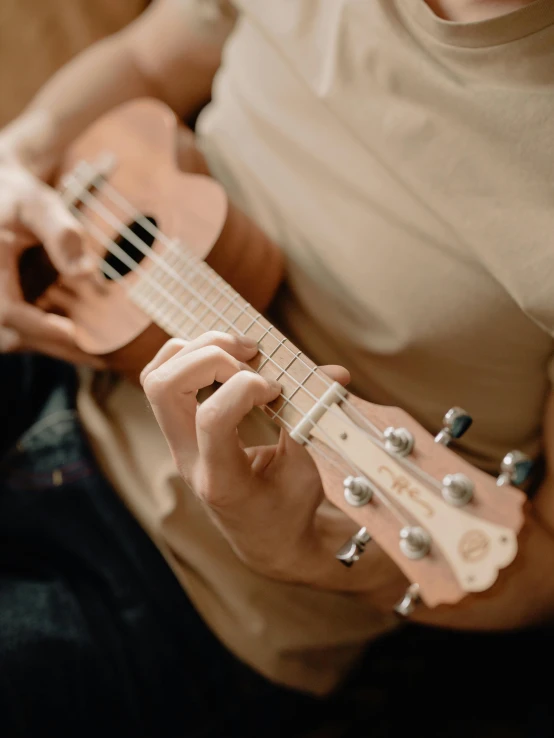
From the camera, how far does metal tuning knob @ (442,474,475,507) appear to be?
0.36 meters

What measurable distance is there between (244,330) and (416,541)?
0.18 m

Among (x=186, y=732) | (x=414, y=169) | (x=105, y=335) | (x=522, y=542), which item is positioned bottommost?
(x=186, y=732)

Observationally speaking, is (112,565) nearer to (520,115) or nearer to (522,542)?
(522,542)

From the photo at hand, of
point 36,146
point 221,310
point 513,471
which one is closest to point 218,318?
point 221,310

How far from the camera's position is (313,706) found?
66 centimetres

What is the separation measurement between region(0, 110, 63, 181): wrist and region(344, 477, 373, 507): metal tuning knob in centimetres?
60

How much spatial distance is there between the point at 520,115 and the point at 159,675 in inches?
22.2

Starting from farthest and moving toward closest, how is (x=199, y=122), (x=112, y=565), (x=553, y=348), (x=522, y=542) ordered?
(x=199, y=122) < (x=112, y=565) < (x=553, y=348) < (x=522, y=542)

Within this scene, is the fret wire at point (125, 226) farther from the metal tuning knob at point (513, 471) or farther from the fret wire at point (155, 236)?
the metal tuning knob at point (513, 471)

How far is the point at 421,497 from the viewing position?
1.22ft

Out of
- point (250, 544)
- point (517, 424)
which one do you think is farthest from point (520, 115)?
point (250, 544)

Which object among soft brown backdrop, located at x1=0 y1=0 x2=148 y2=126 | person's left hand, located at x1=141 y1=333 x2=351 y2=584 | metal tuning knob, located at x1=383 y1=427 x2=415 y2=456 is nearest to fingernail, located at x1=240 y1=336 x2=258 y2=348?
person's left hand, located at x1=141 y1=333 x2=351 y2=584

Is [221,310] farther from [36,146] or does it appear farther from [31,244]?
[36,146]

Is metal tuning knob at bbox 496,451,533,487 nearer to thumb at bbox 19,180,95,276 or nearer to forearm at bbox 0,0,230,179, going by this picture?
thumb at bbox 19,180,95,276
